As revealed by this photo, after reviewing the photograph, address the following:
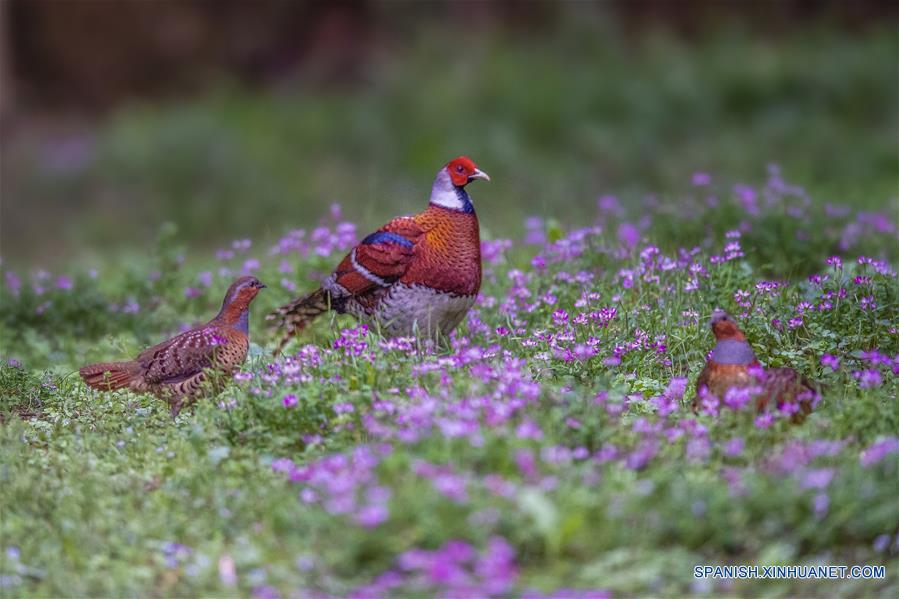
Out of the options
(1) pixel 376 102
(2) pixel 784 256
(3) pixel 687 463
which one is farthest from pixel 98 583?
(1) pixel 376 102

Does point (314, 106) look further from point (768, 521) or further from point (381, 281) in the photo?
point (768, 521)

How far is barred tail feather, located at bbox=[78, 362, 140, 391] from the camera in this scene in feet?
21.9

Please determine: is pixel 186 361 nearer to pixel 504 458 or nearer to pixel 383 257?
pixel 383 257

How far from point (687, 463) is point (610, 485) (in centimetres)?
49

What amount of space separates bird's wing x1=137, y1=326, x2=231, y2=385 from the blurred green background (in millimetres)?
3167

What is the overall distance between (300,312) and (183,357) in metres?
0.88

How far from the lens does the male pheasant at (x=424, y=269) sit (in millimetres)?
6633

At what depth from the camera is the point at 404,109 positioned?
15.9 meters

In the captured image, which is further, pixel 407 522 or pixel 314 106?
pixel 314 106

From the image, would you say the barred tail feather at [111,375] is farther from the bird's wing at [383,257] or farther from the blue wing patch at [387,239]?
the blue wing patch at [387,239]

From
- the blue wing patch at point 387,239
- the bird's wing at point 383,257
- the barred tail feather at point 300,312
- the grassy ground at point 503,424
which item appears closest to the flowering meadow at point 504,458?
the grassy ground at point 503,424

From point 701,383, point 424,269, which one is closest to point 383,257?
point 424,269

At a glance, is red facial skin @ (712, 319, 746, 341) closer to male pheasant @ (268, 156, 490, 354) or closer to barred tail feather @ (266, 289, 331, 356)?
male pheasant @ (268, 156, 490, 354)

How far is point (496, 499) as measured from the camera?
14.5ft
